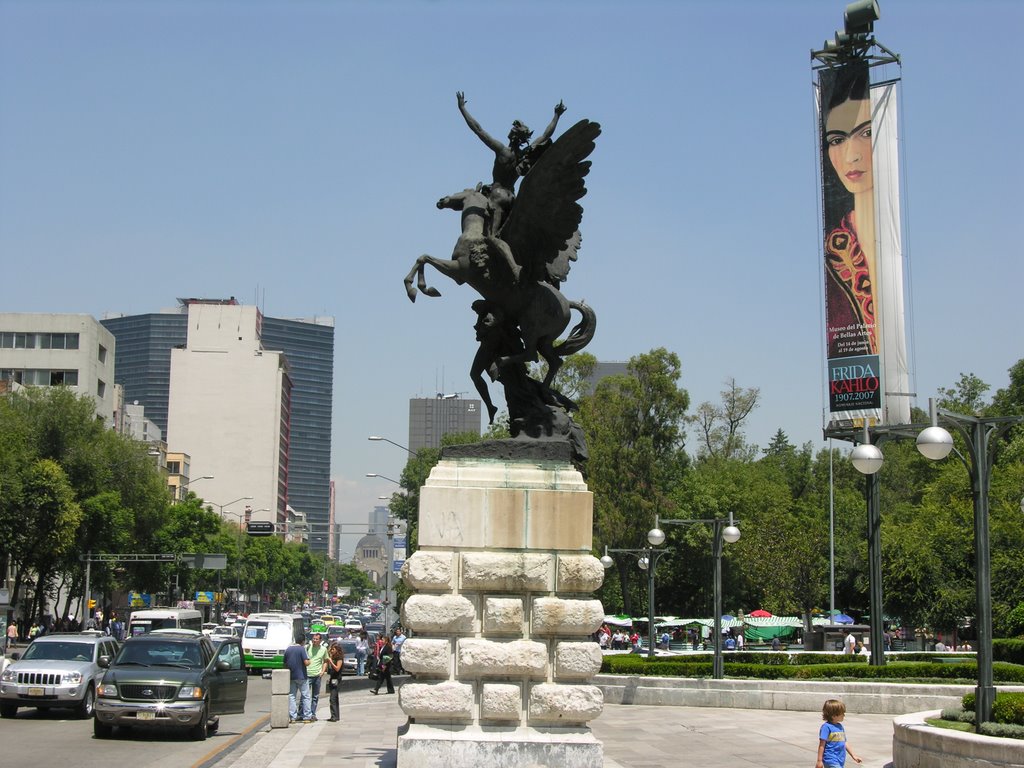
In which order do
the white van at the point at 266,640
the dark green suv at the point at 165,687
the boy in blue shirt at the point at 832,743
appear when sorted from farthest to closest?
the white van at the point at 266,640, the dark green suv at the point at 165,687, the boy in blue shirt at the point at 832,743

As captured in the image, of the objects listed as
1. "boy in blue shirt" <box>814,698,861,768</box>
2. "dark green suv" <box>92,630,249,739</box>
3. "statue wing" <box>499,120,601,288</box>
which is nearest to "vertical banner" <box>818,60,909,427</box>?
"dark green suv" <box>92,630,249,739</box>

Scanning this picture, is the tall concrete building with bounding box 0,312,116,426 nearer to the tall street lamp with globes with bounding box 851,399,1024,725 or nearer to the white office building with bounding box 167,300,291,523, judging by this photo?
the tall street lamp with globes with bounding box 851,399,1024,725

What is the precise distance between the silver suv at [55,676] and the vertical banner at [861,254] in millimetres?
18355

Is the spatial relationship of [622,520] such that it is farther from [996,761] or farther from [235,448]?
[235,448]

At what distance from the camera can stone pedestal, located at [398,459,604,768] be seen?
11102 mm

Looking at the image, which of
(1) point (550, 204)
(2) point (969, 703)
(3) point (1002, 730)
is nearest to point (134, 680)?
(1) point (550, 204)

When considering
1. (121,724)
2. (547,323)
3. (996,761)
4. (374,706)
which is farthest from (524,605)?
(374,706)

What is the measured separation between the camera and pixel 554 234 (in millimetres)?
12461

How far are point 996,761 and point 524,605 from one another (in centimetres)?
531

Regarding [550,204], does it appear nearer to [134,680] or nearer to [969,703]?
[969,703]

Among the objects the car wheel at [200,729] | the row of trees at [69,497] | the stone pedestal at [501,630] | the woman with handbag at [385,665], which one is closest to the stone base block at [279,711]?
the car wheel at [200,729]

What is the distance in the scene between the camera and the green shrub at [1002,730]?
13.0 metres

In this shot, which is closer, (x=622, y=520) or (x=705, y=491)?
(x=622, y=520)

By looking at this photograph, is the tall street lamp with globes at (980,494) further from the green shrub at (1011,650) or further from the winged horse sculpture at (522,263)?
the green shrub at (1011,650)
